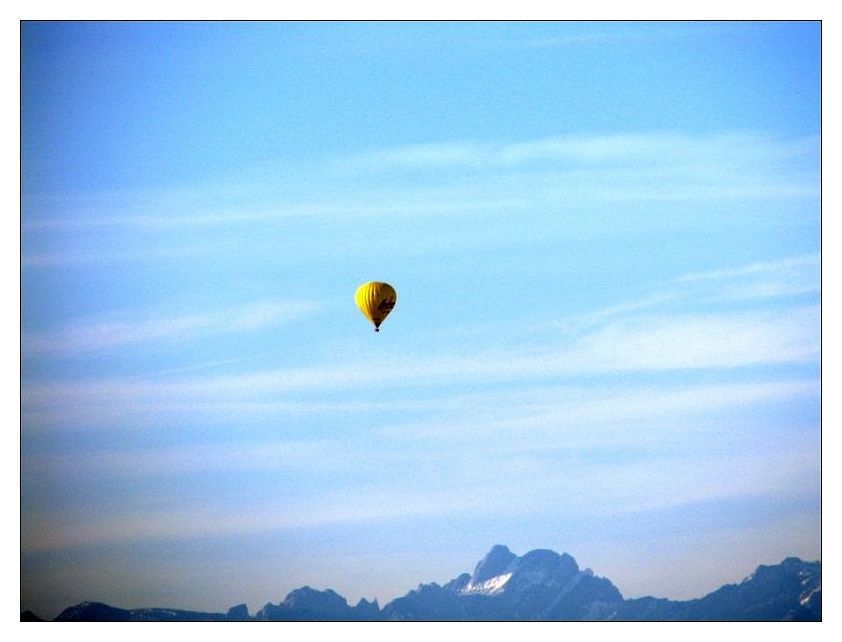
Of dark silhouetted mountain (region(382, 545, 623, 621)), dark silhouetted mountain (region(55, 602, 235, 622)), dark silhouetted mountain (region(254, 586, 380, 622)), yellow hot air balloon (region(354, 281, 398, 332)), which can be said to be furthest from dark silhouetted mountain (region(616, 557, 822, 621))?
yellow hot air balloon (region(354, 281, 398, 332))

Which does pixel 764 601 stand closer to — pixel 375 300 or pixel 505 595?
pixel 505 595

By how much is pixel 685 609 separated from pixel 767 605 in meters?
12.5

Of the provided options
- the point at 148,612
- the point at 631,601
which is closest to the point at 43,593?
the point at 148,612

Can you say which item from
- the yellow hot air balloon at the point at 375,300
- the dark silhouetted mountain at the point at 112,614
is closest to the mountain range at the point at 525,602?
the dark silhouetted mountain at the point at 112,614

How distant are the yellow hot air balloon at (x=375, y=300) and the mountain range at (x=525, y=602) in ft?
119

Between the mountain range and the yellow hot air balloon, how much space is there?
3638cm

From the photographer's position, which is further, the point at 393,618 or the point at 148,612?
the point at 393,618

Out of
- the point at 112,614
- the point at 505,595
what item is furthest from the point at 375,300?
the point at 505,595

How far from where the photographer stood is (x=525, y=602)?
652 ft

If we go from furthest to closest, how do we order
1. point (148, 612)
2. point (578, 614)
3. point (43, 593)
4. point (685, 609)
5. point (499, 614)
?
point (499, 614) < point (578, 614) < point (685, 609) < point (148, 612) < point (43, 593)

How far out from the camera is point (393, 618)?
152750 millimetres

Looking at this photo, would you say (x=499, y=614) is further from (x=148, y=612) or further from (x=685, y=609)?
(x=148, y=612)

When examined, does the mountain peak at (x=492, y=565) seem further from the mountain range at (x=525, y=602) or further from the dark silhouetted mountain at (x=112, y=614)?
the dark silhouetted mountain at (x=112, y=614)
